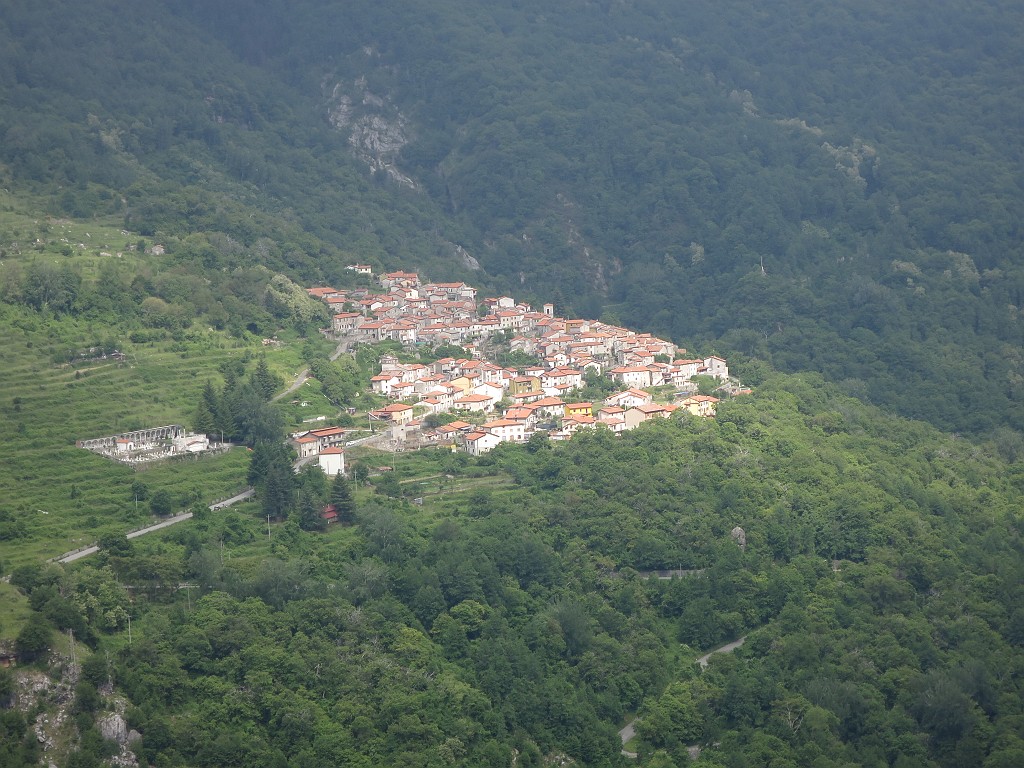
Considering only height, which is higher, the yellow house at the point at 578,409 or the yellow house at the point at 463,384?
the yellow house at the point at 463,384

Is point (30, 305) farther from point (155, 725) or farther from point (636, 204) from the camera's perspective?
point (636, 204)

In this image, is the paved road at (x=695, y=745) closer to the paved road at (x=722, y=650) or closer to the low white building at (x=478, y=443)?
the paved road at (x=722, y=650)

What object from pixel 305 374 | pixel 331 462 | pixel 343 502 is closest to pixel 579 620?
pixel 343 502

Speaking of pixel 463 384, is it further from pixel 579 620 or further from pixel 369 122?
pixel 369 122

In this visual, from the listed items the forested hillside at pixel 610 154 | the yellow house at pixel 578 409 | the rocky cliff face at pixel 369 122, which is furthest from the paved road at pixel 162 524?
the rocky cliff face at pixel 369 122

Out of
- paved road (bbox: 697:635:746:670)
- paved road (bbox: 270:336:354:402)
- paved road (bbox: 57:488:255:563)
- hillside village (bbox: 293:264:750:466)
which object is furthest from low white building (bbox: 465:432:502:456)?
paved road (bbox: 697:635:746:670)

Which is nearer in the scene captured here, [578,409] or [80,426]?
[80,426]
